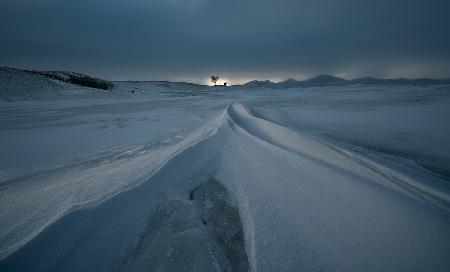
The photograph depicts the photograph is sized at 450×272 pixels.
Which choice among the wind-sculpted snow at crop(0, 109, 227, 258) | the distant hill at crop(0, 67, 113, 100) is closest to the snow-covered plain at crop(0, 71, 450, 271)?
the wind-sculpted snow at crop(0, 109, 227, 258)

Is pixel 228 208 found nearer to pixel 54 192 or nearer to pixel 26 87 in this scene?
pixel 54 192

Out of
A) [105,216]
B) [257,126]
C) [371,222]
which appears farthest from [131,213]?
[257,126]

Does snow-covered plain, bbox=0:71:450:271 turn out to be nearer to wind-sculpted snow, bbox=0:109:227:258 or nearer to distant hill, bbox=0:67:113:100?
wind-sculpted snow, bbox=0:109:227:258

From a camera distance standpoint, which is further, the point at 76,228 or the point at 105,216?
the point at 105,216

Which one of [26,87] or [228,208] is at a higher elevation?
[26,87]

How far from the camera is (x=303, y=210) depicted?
152 centimetres

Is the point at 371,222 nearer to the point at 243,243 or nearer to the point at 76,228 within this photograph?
the point at 243,243

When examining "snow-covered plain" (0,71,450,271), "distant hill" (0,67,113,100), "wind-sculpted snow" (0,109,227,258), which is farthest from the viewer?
"distant hill" (0,67,113,100)

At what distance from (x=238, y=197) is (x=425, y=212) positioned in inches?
44.3

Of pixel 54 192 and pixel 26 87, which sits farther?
pixel 26 87

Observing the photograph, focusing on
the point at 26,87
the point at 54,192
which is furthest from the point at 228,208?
the point at 26,87

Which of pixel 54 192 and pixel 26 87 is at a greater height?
pixel 26 87

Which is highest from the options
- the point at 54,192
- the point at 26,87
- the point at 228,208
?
the point at 26,87

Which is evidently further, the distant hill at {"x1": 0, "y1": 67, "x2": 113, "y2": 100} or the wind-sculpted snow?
the distant hill at {"x1": 0, "y1": 67, "x2": 113, "y2": 100}
